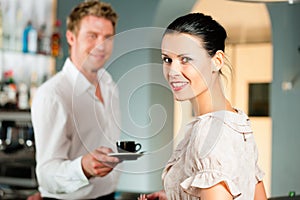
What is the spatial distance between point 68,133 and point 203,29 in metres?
0.94

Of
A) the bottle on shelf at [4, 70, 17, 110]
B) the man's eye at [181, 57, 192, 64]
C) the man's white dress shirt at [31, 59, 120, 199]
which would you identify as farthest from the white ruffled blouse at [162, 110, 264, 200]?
the bottle on shelf at [4, 70, 17, 110]

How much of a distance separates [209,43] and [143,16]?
5.24 feet

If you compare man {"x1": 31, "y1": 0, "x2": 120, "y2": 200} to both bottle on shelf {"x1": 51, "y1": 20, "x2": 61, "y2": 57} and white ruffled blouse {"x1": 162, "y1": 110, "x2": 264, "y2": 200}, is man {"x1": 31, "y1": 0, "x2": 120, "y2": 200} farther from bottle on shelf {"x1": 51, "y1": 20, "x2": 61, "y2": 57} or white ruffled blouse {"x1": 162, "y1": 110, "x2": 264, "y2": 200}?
bottle on shelf {"x1": 51, "y1": 20, "x2": 61, "y2": 57}

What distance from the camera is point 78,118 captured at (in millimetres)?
1871

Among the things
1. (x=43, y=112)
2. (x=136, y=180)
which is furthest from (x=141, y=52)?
(x=136, y=180)

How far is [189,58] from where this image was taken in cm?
111

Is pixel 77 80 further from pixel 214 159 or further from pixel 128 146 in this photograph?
pixel 214 159

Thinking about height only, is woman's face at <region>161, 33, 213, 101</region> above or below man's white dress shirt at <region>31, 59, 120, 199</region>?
above

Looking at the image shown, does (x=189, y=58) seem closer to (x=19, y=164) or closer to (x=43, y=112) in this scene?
(x=43, y=112)

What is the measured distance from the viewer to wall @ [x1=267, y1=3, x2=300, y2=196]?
10.7 ft

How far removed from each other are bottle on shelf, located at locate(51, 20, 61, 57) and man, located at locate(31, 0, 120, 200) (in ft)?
3.70

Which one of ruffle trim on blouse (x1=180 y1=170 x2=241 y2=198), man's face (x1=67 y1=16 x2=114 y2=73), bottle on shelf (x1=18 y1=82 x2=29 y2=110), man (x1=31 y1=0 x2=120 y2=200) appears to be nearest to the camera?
ruffle trim on blouse (x1=180 y1=170 x2=241 y2=198)

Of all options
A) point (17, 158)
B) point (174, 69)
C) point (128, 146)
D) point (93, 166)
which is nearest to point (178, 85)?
point (174, 69)

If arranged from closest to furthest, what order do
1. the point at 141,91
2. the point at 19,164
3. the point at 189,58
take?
the point at 189,58 < the point at 141,91 < the point at 19,164
